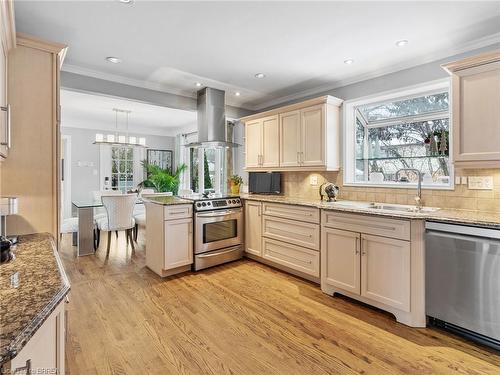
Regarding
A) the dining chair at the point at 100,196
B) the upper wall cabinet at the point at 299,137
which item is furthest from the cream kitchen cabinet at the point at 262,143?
the dining chair at the point at 100,196

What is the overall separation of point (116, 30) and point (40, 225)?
1.73 metres

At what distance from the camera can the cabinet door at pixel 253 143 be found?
4.46 m

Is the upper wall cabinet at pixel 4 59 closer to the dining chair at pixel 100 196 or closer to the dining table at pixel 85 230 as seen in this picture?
the dining table at pixel 85 230

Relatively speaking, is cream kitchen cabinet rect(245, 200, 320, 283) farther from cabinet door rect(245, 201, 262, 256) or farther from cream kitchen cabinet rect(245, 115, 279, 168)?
cream kitchen cabinet rect(245, 115, 279, 168)

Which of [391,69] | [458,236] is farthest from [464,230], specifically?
[391,69]

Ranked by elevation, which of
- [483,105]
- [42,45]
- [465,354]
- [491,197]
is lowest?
[465,354]

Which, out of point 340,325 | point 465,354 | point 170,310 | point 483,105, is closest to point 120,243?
point 170,310

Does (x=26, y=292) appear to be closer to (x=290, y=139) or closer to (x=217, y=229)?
(x=217, y=229)

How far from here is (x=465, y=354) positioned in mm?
2021

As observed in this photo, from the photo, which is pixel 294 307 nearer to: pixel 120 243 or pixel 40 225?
pixel 40 225

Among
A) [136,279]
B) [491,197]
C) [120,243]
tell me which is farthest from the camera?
[120,243]

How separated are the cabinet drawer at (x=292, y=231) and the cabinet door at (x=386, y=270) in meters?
0.66

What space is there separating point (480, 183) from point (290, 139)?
2.15 m

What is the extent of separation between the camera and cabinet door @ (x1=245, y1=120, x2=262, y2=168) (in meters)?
4.46
